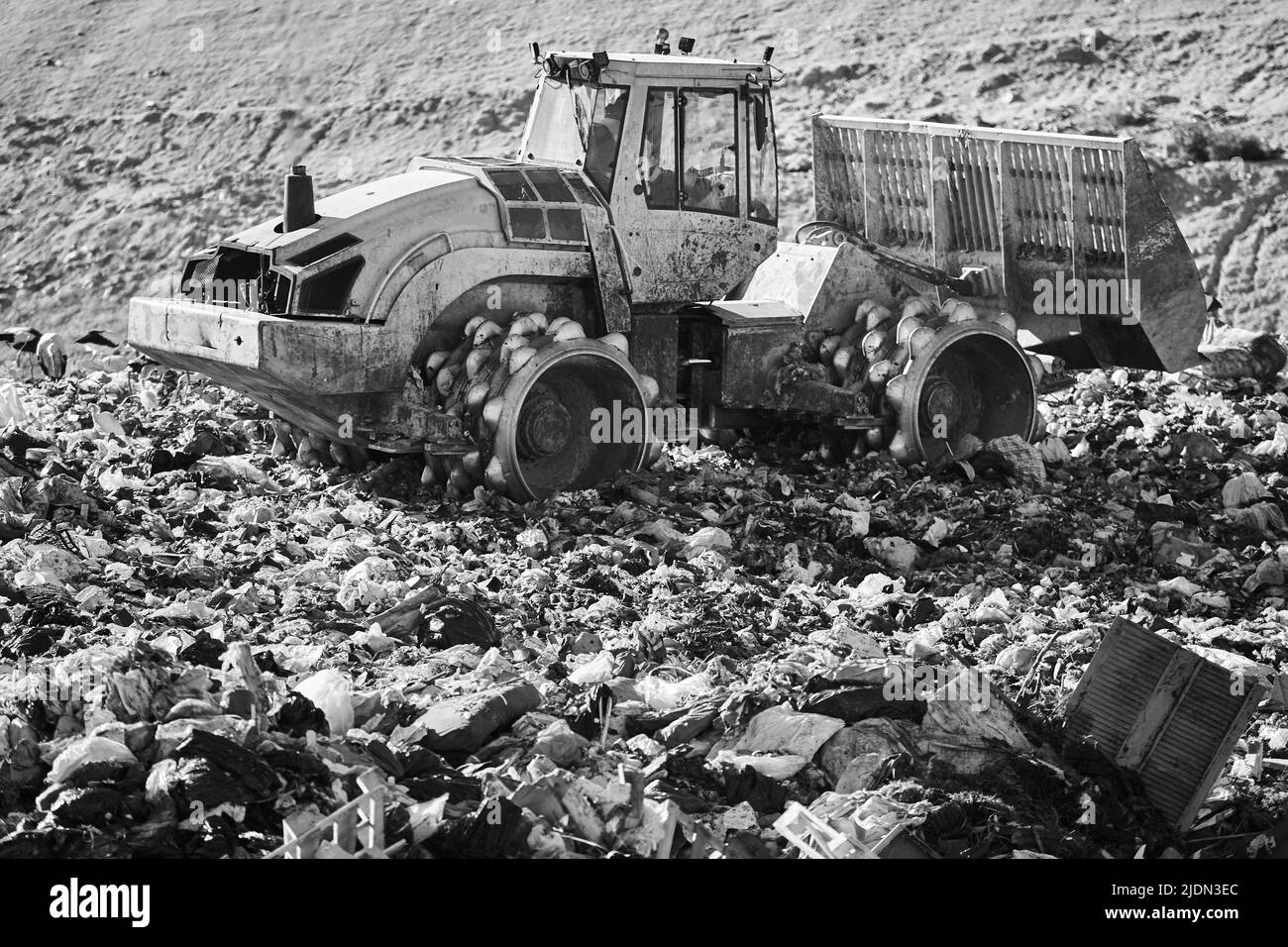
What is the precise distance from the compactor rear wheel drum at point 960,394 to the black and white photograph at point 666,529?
0.02 meters

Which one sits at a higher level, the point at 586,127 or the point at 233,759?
the point at 586,127

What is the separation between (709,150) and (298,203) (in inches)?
94.1

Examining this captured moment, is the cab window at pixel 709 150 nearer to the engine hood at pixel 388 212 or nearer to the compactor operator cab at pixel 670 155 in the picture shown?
the compactor operator cab at pixel 670 155

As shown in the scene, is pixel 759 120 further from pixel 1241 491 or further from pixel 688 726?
pixel 688 726

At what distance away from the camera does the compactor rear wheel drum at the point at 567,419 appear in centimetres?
878

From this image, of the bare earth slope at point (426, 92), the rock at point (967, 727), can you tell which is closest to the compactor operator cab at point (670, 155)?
the rock at point (967, 727)

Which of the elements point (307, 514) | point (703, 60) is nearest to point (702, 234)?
point (703, 60)

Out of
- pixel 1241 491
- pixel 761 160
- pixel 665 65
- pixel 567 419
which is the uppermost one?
pixel 665 65

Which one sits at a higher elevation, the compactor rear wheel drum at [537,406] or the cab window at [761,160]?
the cab window at [761,160]

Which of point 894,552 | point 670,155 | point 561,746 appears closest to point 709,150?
point 670,155

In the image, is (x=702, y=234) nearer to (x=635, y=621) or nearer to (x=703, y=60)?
(x=703, y=60)

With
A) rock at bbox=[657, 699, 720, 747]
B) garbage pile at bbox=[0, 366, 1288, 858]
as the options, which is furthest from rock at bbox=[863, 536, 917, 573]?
rock at bbox=[657, 699, 720, 747]

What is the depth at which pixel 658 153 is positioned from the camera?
9523mm
